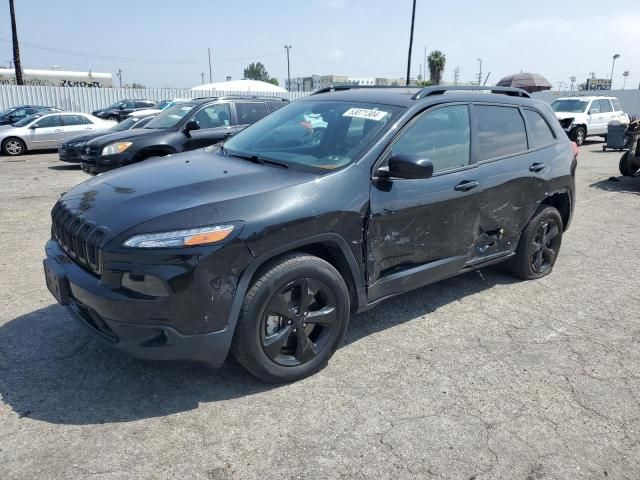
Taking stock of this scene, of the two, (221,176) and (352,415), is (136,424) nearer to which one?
(352,415)

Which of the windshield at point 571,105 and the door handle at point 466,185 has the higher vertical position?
the windshield at point 571,105

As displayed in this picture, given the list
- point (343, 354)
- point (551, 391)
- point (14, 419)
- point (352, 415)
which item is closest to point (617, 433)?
point (551, 391)

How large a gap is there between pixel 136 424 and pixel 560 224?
419 centimetres

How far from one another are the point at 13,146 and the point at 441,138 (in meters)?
15.8

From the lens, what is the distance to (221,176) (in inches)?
125

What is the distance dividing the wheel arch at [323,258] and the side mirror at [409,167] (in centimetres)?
57

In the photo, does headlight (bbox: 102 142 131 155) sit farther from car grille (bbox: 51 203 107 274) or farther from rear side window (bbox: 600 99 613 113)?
rear side window (bbox: 600 99 613 113)

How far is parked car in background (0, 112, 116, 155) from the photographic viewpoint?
15.6 metres

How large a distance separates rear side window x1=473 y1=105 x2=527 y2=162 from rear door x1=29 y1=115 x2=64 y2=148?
15.4 m

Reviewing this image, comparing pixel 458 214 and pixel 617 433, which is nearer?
pixel 617 433

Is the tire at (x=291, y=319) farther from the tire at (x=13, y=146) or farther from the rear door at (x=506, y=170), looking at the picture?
the tire at (x=13, y=146)

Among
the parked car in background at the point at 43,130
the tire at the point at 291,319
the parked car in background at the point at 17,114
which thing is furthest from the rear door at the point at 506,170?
the parked car in background at the point at 17,114

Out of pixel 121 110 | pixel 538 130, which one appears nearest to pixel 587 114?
pixel 538 130

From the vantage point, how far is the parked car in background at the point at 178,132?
8812 millimetres
